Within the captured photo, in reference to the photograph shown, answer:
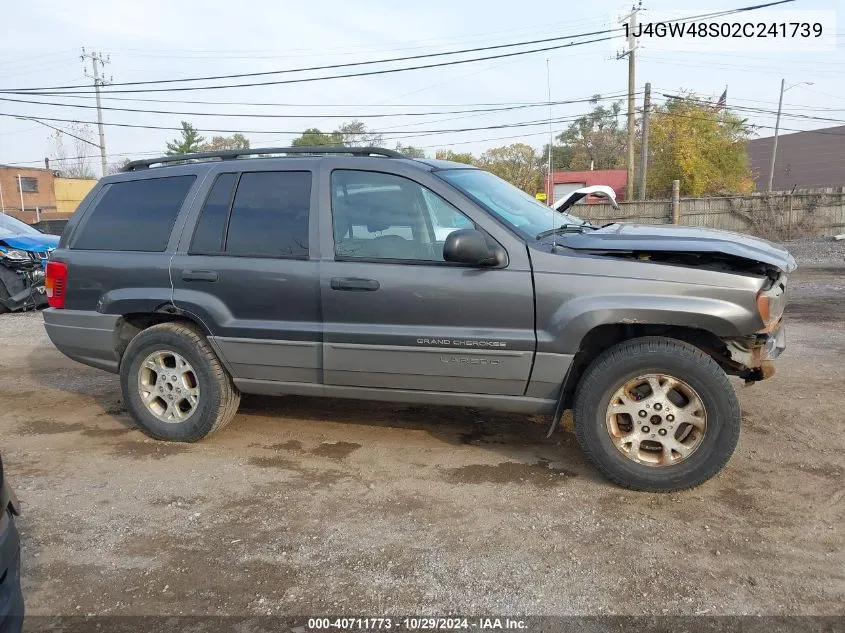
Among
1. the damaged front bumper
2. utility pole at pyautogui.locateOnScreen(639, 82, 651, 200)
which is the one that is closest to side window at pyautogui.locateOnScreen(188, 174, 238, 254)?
the damaged front bumper

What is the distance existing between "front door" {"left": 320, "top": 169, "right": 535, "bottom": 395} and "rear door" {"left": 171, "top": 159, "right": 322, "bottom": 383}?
174 mm

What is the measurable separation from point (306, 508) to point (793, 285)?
1039cm

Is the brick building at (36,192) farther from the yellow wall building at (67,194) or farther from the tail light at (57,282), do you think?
the tail light at (57,282)

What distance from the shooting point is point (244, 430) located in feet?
16.0

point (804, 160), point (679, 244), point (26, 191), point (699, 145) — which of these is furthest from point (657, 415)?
point (26, 191)

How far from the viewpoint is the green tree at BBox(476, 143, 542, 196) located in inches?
1668

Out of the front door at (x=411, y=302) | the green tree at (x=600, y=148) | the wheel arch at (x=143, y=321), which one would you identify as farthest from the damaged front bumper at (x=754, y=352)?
the green tree at (x=600, y=148)

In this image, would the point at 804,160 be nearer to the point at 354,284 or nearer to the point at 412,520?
the point at 354,284

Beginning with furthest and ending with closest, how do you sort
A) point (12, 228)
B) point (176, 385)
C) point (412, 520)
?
point (12, 228)
point (176, 385)
point (412, 520)

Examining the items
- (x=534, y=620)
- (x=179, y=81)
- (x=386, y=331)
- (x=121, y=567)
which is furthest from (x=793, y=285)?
(x=179, y=81)

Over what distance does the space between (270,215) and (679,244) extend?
249 cm

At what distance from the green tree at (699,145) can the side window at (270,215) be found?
32.5 meters

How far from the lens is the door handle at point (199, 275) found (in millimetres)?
4289

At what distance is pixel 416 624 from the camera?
2588 millimetres
